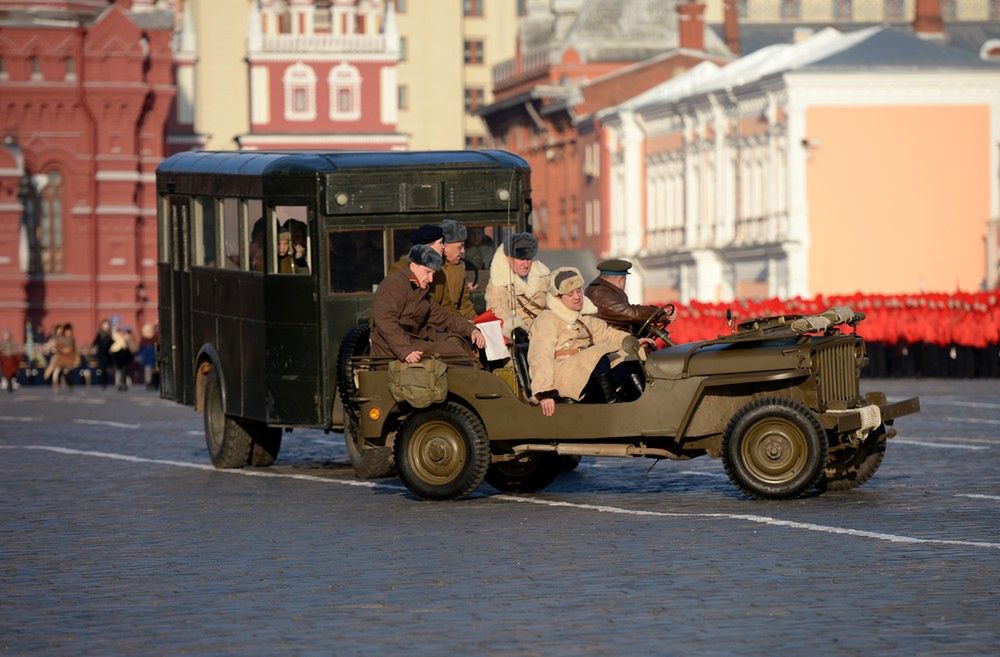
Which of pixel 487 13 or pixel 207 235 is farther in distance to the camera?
pixel 487 13

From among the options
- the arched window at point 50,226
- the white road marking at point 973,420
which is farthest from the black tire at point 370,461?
the arched window at point 50,226

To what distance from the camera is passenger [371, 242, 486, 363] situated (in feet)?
64.4

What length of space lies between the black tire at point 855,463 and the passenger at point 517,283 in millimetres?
2401

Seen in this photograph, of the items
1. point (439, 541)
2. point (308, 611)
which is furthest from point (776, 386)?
point (308, 611)

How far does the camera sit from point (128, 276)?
98938mm

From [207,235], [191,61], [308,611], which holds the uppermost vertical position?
[191,61]

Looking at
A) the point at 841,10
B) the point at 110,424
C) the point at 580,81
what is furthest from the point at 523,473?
the point at 841,10

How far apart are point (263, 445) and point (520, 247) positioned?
4.82 meters

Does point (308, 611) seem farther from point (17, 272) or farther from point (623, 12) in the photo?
point (623, 12)

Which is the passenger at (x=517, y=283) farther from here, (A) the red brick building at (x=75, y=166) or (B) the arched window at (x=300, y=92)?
(B) the arched window at (x=300, y=92)

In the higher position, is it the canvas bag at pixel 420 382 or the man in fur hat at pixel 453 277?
the man in fur hat at pixel 453 277

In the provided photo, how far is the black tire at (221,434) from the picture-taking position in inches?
942

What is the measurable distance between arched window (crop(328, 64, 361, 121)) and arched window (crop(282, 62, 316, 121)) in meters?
0.78

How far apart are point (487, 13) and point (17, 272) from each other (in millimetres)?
61127
